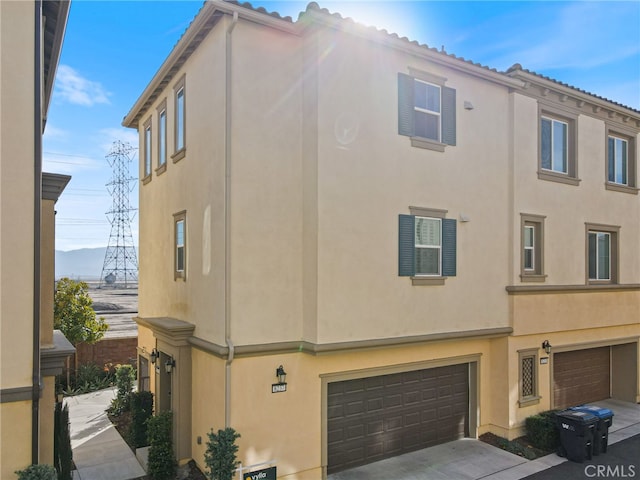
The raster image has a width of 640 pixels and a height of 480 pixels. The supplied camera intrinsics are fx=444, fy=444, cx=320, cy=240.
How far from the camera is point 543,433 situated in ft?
35.8

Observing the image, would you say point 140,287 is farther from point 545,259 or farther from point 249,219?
point 545,259

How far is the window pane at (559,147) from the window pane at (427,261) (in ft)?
17.7

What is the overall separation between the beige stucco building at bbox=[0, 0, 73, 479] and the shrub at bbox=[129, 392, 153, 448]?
16.9 feet

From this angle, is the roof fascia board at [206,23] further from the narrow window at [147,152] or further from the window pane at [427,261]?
the window pane at [427,261]

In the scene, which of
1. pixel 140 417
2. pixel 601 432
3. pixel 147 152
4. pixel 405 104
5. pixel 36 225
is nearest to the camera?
pixel 36 225

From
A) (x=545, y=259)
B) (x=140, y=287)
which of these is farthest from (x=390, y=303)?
(x=140, y=287)

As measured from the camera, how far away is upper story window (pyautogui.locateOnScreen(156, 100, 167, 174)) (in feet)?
40.0

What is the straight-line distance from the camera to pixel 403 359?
10.2 meters

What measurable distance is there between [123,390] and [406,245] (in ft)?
33.4

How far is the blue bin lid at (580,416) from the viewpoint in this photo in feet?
34.2

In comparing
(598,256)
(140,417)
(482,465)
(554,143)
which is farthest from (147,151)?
(598,256)

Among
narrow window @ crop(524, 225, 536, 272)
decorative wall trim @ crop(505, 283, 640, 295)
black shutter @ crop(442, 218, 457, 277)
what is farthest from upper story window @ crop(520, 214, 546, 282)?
black shutter @ crop(442, 218, 457, 277)

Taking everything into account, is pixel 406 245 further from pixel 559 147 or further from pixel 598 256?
pixel 598 256

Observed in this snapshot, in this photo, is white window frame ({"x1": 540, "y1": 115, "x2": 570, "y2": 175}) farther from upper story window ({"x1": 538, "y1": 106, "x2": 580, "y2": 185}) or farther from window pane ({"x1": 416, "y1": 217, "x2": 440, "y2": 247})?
window pane ({"x1": 416, "y1": 217, "x2": 440, "y2": 247})
